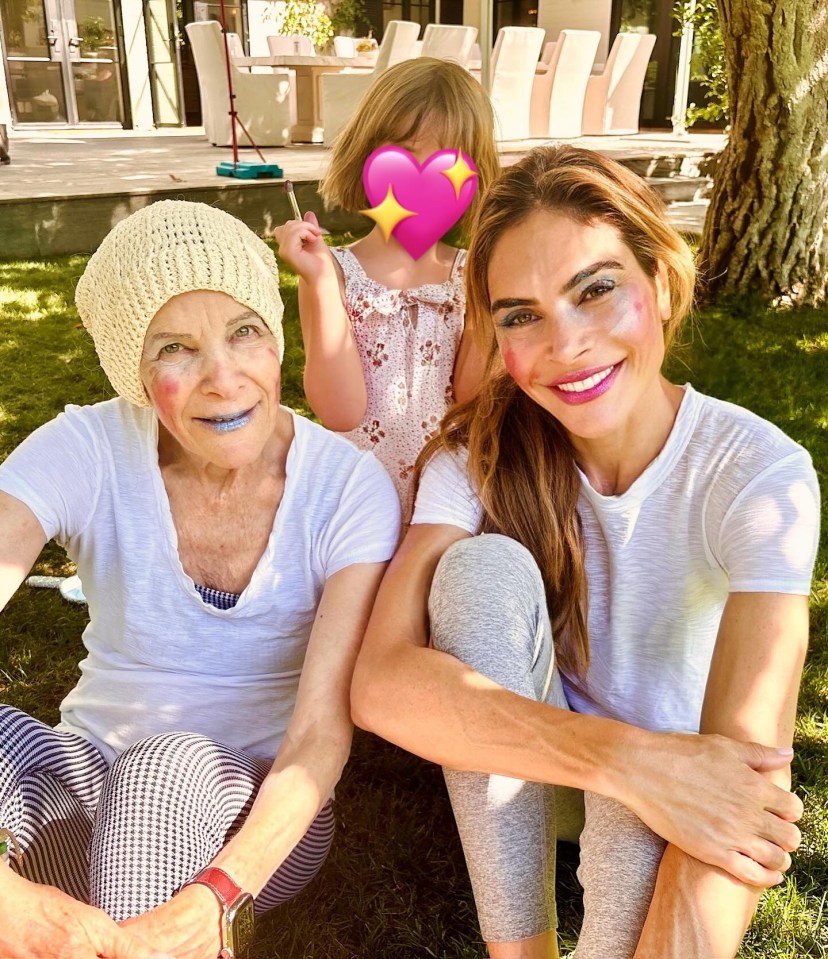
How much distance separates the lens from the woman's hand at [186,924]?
1292 millimetres

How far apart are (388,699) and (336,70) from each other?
11.8m

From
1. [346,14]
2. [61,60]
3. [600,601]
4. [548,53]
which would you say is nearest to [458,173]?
[600,601]

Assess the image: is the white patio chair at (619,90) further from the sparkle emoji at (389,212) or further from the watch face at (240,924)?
the watch face at (240,924)

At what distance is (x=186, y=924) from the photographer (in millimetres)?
1308

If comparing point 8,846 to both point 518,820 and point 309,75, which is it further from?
point 309,75

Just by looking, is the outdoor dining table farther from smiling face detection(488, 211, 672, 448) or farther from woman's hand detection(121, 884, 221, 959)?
woman's hand detection(121, 884, 221, 959)

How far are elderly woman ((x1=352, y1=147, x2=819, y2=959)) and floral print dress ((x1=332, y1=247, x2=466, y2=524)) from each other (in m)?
0.57

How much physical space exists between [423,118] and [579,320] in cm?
101

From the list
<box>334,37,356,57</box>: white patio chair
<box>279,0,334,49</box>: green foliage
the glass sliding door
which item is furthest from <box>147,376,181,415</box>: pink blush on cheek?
<box>279,0,334,49</box>: green foliage

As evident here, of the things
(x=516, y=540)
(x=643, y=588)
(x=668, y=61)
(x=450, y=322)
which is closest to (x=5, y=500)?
(x=516, y=540)

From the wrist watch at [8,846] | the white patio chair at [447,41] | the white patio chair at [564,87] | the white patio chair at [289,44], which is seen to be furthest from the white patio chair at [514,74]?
the wrist watch at [8,846]

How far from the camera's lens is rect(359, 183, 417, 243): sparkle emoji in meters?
2.41

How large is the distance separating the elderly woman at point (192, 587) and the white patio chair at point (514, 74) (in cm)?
990

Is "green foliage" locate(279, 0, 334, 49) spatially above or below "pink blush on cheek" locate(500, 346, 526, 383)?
above
